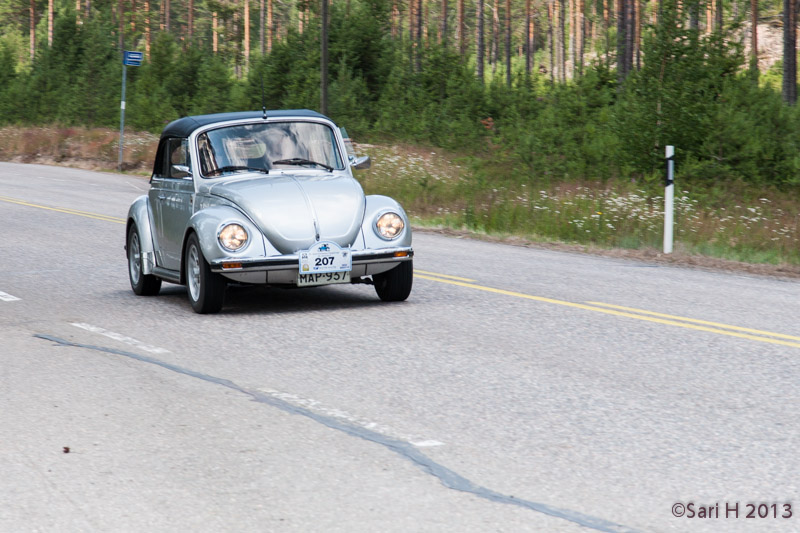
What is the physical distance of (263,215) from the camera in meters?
8.70

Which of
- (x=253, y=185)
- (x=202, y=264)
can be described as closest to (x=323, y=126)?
(x=253, y=185)

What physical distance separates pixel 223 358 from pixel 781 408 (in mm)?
3618

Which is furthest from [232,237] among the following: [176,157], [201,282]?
[176,157]

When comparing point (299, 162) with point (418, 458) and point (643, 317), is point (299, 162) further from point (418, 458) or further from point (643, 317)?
point (418, 458)

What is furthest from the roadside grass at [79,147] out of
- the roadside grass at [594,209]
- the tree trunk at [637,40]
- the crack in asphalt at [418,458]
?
the crack in asphalt at [418,458]

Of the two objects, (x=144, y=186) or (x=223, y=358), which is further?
(x=144, y=186)

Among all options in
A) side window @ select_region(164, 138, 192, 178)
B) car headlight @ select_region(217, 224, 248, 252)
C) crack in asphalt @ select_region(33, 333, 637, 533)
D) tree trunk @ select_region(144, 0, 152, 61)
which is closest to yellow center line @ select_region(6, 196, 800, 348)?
car headlight @ select_region(217, 224, 248, 252)

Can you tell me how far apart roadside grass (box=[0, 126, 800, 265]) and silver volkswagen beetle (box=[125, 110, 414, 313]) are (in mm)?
6096

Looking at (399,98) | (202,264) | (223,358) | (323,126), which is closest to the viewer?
(223,358)

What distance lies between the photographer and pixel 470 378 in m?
6.32

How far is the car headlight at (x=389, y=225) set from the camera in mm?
9023

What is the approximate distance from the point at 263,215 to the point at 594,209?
33.8 feet

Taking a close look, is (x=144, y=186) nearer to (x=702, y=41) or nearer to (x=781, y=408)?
(x=702, y=41)

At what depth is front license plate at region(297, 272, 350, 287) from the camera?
28.6 ft
